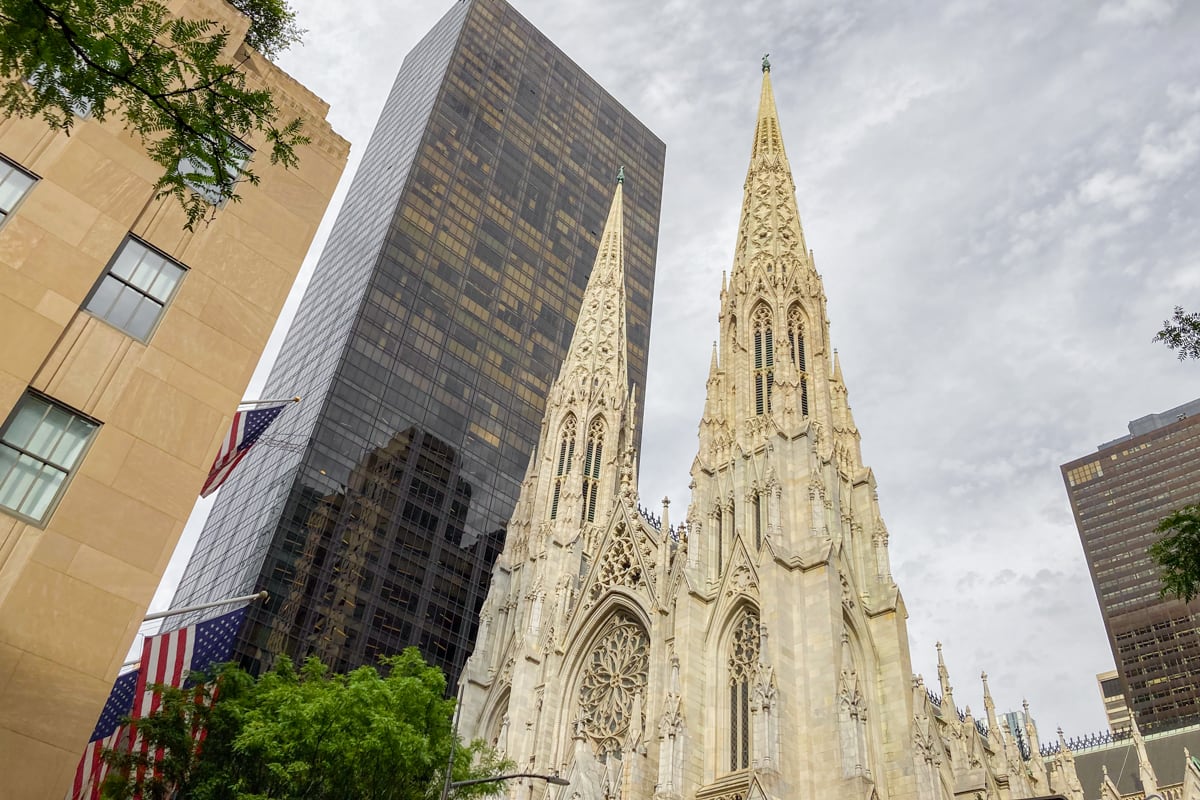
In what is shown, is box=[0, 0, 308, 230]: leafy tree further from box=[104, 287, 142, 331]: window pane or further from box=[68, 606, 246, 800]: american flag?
box=[68, 606, 246, 800]: american flag

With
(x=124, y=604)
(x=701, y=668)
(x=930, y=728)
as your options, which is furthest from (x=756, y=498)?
(x=124, y=604)

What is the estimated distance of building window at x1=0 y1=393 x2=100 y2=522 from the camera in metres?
14.1

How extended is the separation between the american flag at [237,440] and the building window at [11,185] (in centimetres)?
516

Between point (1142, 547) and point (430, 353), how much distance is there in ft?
331

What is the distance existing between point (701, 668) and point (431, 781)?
12.6m

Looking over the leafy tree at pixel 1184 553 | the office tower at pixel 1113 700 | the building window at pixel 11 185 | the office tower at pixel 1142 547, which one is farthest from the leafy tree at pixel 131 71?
the office tower at pixel 1113 700

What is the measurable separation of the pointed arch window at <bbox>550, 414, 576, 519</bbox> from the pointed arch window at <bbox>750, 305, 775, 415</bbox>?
11.0m

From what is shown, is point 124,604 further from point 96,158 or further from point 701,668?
point 701,668

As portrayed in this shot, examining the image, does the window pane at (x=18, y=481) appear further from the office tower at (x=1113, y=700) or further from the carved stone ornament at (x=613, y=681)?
the office tower at (x=1113, y=700)

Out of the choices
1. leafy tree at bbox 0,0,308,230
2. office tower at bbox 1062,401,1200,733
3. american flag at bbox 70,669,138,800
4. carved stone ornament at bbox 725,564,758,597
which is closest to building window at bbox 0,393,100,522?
american flag at bbox 70,669,138,800

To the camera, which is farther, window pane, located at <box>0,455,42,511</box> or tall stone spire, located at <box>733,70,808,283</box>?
tall stone spire, located at <box>733,70,808,283</box>

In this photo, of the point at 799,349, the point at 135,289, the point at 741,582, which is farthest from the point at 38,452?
the point at 799,349

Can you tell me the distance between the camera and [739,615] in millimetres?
31500

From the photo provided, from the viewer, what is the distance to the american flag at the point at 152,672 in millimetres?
16203
